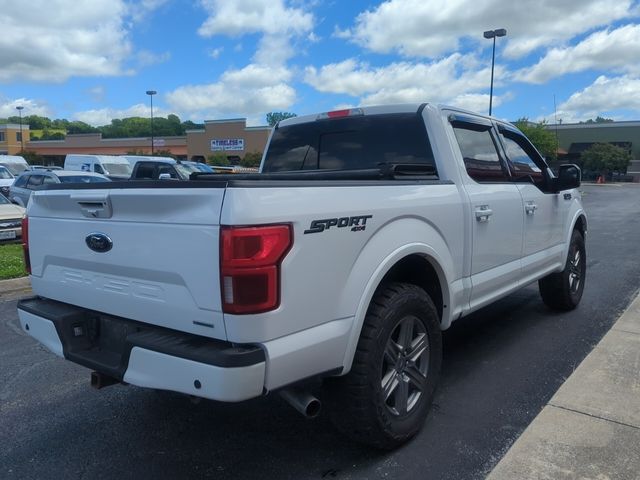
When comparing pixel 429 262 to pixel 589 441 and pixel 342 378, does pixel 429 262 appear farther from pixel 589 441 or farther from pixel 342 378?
pixel 589 441

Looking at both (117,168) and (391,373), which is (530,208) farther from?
(117,168)

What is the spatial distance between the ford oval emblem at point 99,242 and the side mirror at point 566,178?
3953 millimetres

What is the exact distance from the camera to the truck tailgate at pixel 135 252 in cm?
236

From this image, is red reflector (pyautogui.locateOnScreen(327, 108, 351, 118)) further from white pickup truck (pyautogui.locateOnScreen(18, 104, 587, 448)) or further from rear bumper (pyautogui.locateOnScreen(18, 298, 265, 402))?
rear bumper (pyautogui.locateOnScreen(18, 298, 265, 402))

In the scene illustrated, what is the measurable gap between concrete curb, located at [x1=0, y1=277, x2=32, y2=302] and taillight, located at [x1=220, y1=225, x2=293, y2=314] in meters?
5.74

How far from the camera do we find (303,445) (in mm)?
3205

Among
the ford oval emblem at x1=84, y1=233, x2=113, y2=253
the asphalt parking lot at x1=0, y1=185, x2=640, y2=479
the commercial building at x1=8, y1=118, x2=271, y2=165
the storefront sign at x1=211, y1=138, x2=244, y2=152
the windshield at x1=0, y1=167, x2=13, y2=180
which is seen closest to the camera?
the ford oval emblem at x1=84, y1=233, x2=113, y2=253

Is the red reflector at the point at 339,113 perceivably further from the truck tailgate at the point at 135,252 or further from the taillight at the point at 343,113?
the truck tailgate at the point at 135,252

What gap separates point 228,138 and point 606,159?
43.7 meters

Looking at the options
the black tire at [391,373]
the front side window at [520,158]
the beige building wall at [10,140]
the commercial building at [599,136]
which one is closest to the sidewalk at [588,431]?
the black tire at [391,373]

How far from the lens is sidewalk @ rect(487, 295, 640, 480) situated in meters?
2.86

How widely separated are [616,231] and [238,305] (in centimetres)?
1430

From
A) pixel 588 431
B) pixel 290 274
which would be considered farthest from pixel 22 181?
pixel 588 431

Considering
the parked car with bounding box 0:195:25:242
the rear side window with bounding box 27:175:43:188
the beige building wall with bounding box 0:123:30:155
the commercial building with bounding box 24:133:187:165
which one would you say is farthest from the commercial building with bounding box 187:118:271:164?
the parked car with bounding box 0:195:25:242
